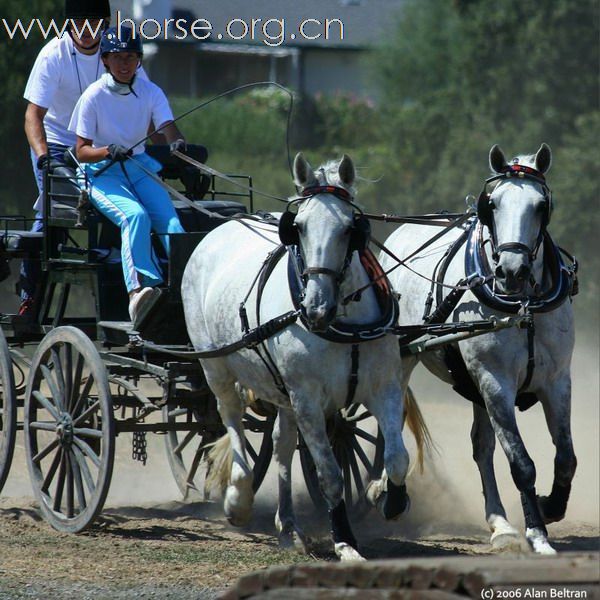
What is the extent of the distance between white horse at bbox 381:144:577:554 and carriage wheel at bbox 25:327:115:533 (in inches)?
77.2

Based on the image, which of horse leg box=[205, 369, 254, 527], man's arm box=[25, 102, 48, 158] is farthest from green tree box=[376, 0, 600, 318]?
horse leg box=[205, 369, 254, 527]

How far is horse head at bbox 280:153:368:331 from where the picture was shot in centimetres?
557

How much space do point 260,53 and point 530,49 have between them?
14.2m

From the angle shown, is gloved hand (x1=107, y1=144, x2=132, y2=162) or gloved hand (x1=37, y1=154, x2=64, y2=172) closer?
gloved hand (x1=107, y1=144, x2=132, y2=162)

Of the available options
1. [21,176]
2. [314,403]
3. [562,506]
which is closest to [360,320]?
[314,403]

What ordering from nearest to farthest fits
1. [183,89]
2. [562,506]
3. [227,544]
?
[562,506] → [227,544] → [183,89]

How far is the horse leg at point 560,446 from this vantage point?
636cm

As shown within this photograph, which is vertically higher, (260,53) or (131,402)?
(260,53)

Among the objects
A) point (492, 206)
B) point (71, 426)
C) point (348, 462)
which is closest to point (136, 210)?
point (71, 426)

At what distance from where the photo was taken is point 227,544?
6.94 m

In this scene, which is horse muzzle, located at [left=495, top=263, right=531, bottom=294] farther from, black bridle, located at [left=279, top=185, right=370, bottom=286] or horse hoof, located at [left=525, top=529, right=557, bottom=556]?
horse hoof, located at [left=525, top=529, right=557, bottom=556]

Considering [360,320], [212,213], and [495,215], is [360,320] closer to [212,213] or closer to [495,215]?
[495,215]

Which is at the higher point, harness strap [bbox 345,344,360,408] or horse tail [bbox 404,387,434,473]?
harness strap [bbox 345,344,360,408]

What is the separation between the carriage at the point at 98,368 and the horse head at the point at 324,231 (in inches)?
59.6
